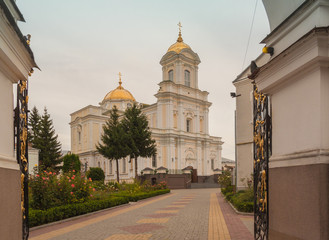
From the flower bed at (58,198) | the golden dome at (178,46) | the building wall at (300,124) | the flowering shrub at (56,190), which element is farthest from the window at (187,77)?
the building wall at (300,124)

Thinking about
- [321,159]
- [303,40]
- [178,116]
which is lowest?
[321,159]

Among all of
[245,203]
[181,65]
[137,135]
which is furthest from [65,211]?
[181,65]

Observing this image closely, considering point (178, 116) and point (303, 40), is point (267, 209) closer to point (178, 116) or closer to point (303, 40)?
point (303, 40)

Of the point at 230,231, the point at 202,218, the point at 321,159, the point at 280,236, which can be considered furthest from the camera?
the point at 202,218

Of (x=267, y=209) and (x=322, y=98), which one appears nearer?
(x=322, y=98)

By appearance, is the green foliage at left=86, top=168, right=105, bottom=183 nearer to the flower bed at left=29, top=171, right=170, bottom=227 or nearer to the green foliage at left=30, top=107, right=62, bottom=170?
the green foliage at left=30, top=107, right=62, bottom=170

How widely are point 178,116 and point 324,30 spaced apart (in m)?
45.6

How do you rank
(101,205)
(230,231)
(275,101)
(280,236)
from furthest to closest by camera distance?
(101,205) < (230,231) < (275,101) < (280,236)

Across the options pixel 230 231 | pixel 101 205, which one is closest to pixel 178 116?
pixel 101 205

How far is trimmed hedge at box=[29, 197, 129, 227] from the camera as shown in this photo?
1007 centimetres

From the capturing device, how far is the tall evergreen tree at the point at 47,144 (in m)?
41.6

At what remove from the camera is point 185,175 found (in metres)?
40.1

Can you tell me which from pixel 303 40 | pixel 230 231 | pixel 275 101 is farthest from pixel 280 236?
pixel 230 231

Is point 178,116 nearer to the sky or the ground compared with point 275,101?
→ nearer to the sky
